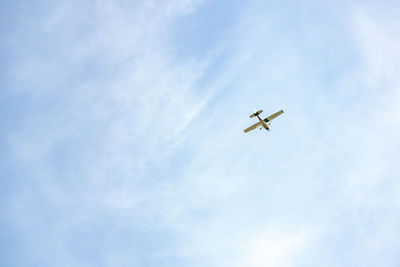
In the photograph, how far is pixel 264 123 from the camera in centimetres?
10181
